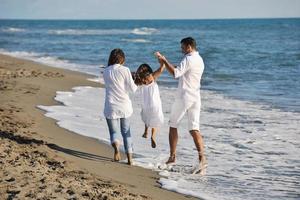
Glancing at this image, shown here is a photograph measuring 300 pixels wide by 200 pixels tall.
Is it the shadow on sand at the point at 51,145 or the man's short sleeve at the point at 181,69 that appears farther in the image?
the shadow on sand at the point at 51,145

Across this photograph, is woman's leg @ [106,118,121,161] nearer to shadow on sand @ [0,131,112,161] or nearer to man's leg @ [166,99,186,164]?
shadow on sand @ [0,131,112,161]

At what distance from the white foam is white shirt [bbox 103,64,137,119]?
30.2 inches

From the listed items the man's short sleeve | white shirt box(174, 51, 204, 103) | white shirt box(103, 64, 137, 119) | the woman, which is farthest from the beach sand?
the man's short sleeve

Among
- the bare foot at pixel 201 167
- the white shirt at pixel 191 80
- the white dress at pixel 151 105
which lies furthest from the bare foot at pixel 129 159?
the white shirt at pixel 191 80

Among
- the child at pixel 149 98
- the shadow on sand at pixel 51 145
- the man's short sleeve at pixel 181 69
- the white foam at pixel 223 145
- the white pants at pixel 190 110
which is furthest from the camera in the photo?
the child at pixel 149 98

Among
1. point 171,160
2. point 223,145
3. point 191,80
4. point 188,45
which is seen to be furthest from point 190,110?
point 223,145

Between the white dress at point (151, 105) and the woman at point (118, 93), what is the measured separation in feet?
1.54

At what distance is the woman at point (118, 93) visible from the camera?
23.2 ft

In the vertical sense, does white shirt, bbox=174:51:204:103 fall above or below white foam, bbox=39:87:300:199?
above

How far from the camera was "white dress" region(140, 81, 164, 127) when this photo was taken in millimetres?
7594

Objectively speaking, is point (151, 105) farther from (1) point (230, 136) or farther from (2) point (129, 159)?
(1) point (230, 136)

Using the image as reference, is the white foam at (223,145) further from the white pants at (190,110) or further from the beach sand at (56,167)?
the white pants at (190,110)

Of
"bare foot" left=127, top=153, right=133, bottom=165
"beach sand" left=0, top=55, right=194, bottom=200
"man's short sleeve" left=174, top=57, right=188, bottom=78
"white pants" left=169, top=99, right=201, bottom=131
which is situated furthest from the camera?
"bare foot" left=127, top=153, right=133, bottom=165

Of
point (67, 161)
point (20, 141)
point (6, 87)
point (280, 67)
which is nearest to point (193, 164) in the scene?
point (67, 161)
